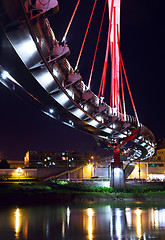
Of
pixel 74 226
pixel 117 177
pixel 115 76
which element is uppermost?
pixel 115 76

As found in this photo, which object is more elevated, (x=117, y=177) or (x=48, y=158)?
(x=48, y=158)

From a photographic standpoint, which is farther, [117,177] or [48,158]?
[48,158]

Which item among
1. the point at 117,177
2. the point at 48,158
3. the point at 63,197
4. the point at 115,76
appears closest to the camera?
the point at 63,197

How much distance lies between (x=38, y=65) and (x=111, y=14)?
32733 mm

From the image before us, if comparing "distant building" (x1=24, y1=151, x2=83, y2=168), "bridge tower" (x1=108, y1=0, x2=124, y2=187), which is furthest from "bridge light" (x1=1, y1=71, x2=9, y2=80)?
"distant building" (x1=24, y1=151, x2=83, y2=168)

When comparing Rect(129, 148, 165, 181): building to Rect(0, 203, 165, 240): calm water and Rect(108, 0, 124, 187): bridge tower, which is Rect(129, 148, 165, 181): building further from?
Rect(0, 203, 165, 240): calm water

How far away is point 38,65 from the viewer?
15.0m

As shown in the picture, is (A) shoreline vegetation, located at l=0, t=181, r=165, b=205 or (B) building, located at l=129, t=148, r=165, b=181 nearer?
(A) shoreline vegetation, located at l=0, t=181, r=165, b=205

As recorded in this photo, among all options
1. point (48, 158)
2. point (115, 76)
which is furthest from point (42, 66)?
point (48, 158)

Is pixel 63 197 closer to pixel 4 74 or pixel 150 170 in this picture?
pixel 4 74

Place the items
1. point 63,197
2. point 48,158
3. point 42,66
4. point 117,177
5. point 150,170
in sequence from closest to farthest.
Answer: point 42,66
point 63,197
point 117,177
point 150,170
point 48,158

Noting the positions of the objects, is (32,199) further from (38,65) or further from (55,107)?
(38,65)

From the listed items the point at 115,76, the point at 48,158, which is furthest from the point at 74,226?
the point at 48,158

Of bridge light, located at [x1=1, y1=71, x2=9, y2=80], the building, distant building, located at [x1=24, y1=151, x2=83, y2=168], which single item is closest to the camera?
bridge light, located at [x1=1, y1=71, x2=9, y2=80]
